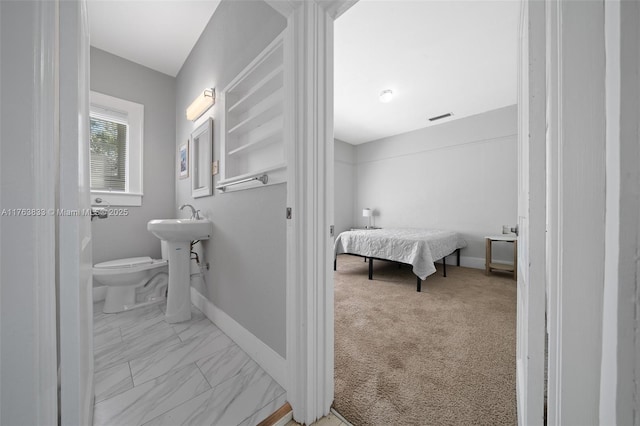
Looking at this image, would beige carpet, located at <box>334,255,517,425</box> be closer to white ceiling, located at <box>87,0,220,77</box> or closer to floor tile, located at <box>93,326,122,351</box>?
floor tile, located at <box>93,326,122,351</box>

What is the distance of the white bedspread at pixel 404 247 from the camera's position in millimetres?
2785

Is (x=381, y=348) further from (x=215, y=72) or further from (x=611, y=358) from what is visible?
(x=215, y=72)

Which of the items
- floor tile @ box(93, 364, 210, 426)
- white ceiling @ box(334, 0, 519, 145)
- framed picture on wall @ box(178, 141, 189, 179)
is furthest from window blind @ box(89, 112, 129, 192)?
white ceiling @ box(334, 0, 519, 145)

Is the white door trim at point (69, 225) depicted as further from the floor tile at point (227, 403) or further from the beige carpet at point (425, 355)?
the beige carpet at point (425, 355)

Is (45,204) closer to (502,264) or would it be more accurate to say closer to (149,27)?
(149,27)

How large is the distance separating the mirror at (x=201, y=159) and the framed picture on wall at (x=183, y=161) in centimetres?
20

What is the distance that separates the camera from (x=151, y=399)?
3.77ft

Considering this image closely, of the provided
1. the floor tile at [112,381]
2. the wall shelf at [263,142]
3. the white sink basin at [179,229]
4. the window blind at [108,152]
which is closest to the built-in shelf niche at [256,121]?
the wall shelf at [263,142]

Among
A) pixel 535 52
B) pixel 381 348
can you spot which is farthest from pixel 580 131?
pixel 381 348

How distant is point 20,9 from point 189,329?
197 centimetres

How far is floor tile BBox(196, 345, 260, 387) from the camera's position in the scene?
1315mm

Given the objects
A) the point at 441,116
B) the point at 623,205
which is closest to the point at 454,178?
the point at 441,116

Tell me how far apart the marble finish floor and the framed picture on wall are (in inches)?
59.8

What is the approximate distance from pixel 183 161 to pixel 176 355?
76.6 inches
